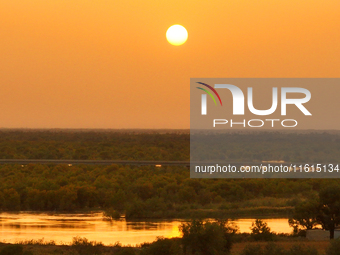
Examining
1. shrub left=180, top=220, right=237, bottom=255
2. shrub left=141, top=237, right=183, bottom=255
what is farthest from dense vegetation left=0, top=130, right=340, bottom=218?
shrub left=141, top=237, right=183, bottom=255

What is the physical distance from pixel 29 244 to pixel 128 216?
9.64 metres

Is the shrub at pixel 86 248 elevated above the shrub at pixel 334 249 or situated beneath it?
situated beneath

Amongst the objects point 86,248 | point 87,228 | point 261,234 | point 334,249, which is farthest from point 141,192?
point 334,249

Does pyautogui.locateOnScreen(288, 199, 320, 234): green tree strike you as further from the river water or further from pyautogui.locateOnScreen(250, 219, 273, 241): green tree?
pyautogui.locateOnScreen(250, 219, 273, 241): green tree

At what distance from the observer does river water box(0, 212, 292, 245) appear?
23.5m

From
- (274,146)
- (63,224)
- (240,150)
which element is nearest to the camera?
(63,224)

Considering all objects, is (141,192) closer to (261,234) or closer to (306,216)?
(306,216)

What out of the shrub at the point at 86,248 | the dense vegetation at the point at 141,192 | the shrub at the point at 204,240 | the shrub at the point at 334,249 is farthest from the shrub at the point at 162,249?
the dense vegetation at the point at 141,192

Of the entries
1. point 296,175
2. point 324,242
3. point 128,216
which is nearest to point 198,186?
point 128,216

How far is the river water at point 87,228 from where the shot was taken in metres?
23.5

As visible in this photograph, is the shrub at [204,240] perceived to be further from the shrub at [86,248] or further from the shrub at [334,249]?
the shrub at [334,249]

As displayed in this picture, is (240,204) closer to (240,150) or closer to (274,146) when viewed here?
(240,150)

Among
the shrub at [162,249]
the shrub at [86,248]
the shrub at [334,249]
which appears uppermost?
the shrub at [334,249]

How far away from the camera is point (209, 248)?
61.2 feet
